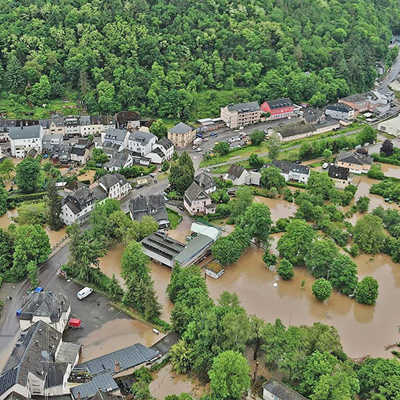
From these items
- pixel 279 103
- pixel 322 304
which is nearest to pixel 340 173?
pixel 322 304

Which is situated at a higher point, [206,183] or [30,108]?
[206,183]

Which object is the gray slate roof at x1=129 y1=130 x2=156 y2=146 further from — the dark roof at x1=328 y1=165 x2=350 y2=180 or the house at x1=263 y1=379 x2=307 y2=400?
the house at x1=263 y1=379 x2=307 y2=400

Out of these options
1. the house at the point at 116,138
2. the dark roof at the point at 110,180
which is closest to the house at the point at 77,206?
the dark roof at the point at 110,180

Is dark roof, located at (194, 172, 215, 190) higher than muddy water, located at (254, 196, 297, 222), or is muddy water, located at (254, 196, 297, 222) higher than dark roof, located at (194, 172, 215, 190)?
dark roof, located at (194, 172, 215, 190)

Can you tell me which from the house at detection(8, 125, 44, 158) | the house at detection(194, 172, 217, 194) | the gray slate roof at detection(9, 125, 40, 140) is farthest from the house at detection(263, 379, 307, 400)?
the gray slate roof at detection(9, 125, 40, 140)

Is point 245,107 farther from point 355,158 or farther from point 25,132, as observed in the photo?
point 25,132

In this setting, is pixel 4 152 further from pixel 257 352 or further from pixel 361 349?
pixel 361 349
